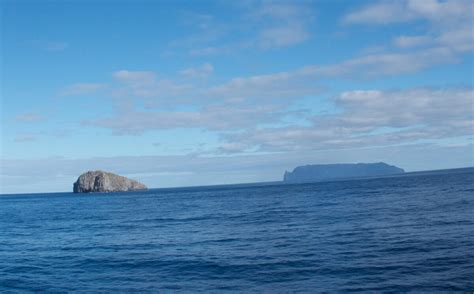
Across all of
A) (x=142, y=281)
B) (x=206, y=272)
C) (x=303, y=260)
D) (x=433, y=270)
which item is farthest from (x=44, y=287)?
(x=433, y=270)

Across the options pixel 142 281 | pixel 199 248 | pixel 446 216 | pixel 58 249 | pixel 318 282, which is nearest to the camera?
pixel 318 282

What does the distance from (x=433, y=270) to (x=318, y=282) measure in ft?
23.8

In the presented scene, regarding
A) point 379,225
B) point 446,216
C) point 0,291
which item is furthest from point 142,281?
point 446,216

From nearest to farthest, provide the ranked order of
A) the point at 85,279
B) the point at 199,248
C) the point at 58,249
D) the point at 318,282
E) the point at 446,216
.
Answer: the point at 318,282, the point at 85,279, the point at 199,248, the point at 58,249, the point at 446,216

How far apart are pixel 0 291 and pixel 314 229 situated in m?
29.7

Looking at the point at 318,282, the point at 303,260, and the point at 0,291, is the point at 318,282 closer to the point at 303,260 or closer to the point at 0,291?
the point at 303,260

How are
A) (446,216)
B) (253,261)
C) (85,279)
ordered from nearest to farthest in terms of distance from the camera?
1. (85,279)
2. (253,261)
3. (446,216)

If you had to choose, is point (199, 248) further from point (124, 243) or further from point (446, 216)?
point (446, 216)

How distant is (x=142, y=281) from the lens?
2697 centimetres

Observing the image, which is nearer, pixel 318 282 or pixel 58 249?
pixel 318 282

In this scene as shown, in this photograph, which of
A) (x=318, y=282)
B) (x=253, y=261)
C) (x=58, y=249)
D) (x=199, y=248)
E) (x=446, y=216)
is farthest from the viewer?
(x=446, y=216)

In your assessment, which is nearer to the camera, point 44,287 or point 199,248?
point 44,287

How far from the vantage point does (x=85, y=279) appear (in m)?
29.0

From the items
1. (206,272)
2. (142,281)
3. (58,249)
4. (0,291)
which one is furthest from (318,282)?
(58,249)
